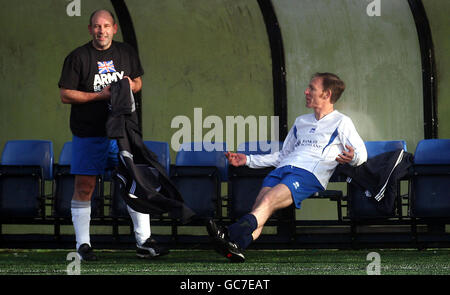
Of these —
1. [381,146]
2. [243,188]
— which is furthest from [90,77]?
[381,146]

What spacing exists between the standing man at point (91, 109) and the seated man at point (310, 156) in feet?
3.09

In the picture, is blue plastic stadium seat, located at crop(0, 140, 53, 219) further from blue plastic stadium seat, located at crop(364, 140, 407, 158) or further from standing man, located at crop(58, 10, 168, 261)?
blue plastic stadium seat, located at crop(364, 140, 407, 158)

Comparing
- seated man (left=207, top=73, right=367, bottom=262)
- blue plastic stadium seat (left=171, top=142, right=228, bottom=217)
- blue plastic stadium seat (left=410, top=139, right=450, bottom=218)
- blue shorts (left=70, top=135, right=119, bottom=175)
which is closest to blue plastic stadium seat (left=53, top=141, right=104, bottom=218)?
blue plastic stadium seat (left=171, top=142, right=228, bottom=217)

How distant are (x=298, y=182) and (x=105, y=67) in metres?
1.72

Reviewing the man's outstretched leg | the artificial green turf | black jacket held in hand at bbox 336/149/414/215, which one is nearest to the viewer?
the artificial green turf

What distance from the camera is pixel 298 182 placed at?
5.55 meters

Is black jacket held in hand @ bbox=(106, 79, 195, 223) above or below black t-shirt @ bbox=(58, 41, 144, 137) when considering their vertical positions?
below

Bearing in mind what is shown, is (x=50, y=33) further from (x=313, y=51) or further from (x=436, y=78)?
(x=436, y=78)

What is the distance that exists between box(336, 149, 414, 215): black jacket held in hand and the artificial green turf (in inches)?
18.3

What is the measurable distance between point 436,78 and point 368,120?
860 millimetres

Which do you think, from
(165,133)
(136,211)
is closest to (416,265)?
(136,211)

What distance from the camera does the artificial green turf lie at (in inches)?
192
